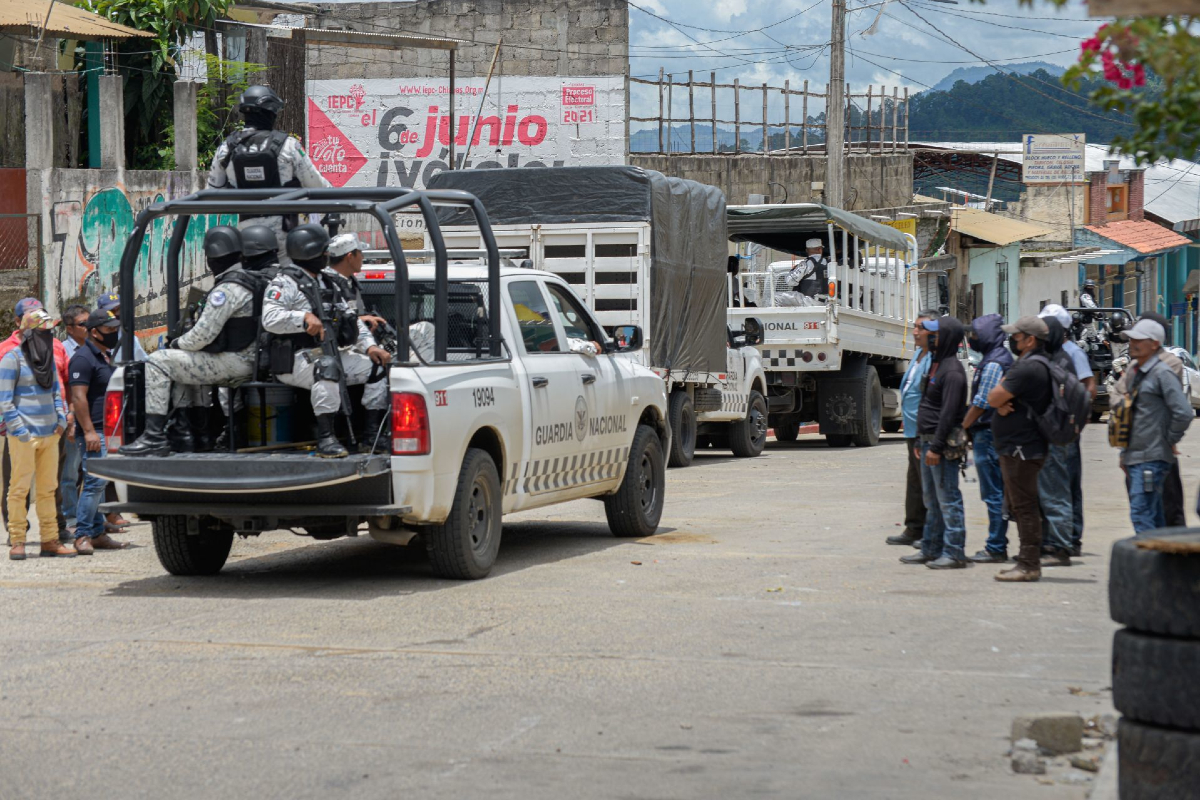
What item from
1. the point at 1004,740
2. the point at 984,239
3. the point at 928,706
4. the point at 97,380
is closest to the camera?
the point at 1004,740

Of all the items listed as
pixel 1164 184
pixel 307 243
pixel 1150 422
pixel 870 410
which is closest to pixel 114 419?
pixel 307 243

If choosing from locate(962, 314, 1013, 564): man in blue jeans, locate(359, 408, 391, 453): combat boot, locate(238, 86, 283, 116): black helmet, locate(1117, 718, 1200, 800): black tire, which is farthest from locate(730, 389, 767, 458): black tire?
locate(1117, 718, 1200, 800): black tire

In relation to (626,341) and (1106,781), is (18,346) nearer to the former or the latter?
(626,341)

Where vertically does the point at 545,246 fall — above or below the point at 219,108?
below

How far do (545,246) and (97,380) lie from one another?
7.37 metres

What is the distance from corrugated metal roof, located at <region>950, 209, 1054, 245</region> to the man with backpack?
35.3m

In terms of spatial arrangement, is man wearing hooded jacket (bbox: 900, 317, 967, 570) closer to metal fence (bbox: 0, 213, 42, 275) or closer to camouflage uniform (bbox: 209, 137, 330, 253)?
camouflage uniform (bbox: 209, 137, 330, 253)

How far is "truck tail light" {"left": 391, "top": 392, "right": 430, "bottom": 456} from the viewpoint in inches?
361

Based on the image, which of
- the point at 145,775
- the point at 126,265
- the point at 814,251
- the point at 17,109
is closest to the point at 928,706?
the point at 145,775

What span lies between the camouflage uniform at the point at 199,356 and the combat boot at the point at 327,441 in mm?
786

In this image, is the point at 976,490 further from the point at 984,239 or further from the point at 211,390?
the point at 984,239

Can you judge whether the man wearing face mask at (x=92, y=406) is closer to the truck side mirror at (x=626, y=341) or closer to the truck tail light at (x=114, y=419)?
the truck tail light at (x=114, y=419)

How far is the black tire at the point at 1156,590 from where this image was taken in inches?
195

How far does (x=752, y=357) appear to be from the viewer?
21.7 meters
